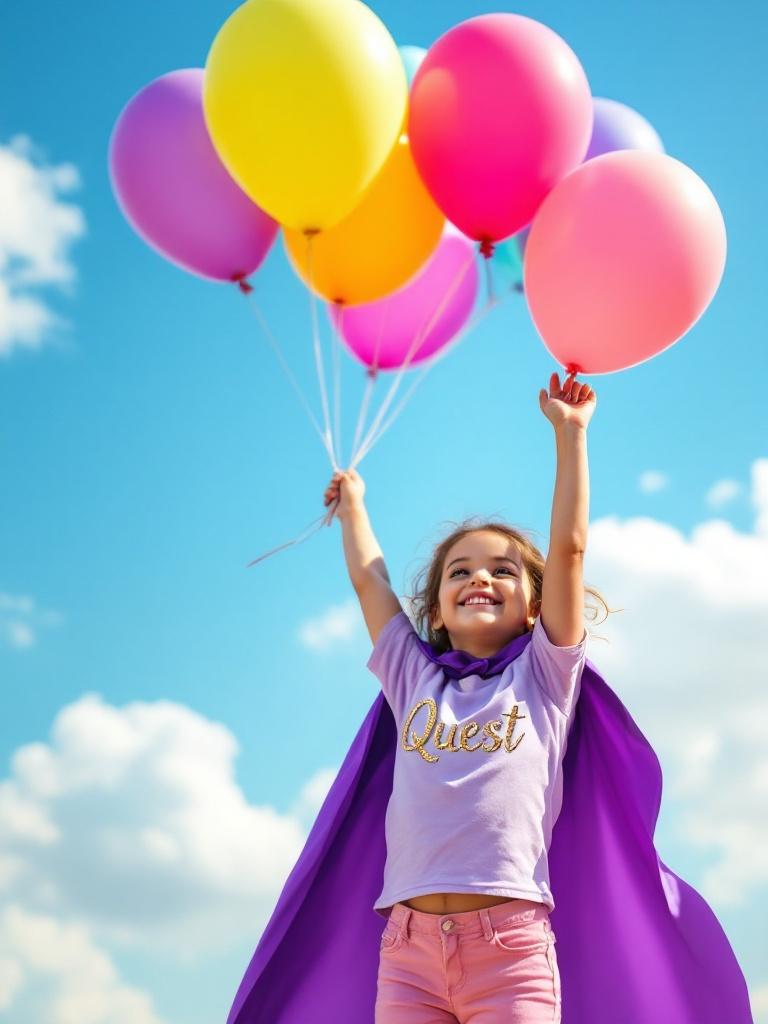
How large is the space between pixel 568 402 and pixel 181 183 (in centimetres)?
171

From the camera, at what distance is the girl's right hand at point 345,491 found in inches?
148

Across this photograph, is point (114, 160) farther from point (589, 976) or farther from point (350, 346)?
point (589, 976)

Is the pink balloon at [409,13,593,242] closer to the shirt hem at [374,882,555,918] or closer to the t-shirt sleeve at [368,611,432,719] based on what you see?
the t-shirt sleeve at [368,611,432,719]

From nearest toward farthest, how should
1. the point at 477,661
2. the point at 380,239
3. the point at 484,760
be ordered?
the point at 484,760
the point at 477,661
the point at 380,239

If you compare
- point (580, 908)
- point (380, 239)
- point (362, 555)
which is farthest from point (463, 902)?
point (380, 239)

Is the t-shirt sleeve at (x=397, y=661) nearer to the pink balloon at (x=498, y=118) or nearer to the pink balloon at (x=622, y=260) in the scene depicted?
the pink balloon at (x=622, y=260)

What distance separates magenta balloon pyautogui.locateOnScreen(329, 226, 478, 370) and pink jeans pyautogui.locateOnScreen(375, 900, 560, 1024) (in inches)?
90.8

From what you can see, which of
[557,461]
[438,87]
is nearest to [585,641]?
[557,461]

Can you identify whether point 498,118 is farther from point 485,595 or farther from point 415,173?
point 485,595

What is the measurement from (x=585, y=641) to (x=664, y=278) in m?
1.17

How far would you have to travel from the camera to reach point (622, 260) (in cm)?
337

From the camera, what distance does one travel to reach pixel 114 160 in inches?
163

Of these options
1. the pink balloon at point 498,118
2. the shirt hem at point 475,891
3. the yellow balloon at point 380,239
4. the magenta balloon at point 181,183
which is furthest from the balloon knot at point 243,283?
the shirt hem at point 475,891

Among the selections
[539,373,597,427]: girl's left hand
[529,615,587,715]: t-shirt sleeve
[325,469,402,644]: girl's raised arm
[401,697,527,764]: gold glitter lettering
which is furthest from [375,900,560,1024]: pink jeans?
[539,373,597,427]: girl's left hand
